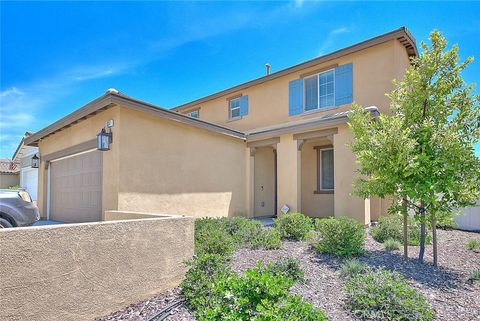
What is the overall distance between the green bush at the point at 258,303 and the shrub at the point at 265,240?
3.24 metres

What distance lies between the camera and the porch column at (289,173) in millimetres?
10727

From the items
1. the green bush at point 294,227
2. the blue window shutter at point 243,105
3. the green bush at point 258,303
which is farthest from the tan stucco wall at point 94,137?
the blue window shutter at point 243,105

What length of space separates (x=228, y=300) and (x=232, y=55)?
1220 cm

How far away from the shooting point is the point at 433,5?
856 centimetres

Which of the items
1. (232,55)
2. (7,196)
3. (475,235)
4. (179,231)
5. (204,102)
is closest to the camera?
(179,231)

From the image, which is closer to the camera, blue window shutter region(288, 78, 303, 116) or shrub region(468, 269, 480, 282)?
shrub region(468, 269, 480, 282)

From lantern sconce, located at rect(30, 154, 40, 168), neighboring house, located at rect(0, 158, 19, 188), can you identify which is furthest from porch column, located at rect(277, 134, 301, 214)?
neighboring house, located at rect(0, 158, 19, 188)

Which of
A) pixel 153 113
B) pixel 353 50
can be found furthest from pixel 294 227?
pixel 353 50

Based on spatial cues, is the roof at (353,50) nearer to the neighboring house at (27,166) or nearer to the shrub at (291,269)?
the shrub at (291,269)

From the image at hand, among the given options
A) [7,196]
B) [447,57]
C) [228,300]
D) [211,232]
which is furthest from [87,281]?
[447,57]

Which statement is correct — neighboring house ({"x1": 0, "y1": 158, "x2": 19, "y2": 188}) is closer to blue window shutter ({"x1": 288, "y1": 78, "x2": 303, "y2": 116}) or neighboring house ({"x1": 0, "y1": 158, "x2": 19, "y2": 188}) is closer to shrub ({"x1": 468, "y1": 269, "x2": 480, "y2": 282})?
blue window shutter ({"x1": 288, "y1": 78, "x2": 303, "y2": 116})

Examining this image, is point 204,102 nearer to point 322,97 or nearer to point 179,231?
point 322,97

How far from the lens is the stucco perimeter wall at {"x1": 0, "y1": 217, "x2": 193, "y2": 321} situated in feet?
10.3

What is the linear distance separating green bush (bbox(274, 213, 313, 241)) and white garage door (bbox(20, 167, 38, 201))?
17.7 meters
